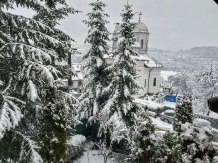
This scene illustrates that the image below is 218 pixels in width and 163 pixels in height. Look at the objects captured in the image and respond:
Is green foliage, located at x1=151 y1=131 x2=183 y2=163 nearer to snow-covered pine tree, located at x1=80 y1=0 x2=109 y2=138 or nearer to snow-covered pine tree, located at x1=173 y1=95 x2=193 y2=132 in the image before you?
snow-covered pine tree, located at x1=173 y1=95 x2=193 y2=132

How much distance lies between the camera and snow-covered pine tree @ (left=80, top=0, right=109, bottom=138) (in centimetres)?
1476

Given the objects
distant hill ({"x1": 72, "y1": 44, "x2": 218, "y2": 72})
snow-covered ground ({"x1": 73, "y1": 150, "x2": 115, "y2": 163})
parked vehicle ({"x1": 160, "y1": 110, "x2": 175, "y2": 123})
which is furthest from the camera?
distant hill ({"x1": 72, "y1": 44, "x2": 218, "y2": 72})

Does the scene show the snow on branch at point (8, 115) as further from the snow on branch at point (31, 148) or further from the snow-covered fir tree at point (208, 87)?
the snow-covered fir tree at point (208, 87)

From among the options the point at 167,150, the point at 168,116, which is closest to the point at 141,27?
the point at 168,116

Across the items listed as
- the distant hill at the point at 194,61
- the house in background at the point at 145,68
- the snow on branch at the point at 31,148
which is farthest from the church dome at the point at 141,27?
the snow on branch at the point at 31,148

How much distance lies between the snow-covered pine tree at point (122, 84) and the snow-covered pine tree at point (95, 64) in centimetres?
150

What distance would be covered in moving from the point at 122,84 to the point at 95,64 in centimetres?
300

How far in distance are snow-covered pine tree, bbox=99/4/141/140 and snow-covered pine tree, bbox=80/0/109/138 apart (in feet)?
4.92

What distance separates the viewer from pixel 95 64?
15469mm

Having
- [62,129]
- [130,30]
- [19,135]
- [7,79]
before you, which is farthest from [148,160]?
[130,30]

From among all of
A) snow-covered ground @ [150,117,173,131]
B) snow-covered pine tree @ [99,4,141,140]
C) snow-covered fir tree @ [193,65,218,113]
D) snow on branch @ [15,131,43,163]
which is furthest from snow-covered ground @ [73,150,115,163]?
snow-covered fir tree @ [193,65,218,113]

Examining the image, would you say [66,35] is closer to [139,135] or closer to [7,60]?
[7,60]

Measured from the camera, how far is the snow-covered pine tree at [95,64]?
1476cm

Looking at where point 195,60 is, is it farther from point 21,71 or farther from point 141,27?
point 21,71
